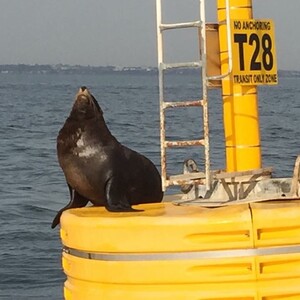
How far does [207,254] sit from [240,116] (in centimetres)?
174

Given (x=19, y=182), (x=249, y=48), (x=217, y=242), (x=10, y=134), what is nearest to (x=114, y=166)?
(x=249, y=48)

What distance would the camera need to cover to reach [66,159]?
7.93 m

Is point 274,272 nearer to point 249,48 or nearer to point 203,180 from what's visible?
point 203,180

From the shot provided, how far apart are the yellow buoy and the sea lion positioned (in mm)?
1179

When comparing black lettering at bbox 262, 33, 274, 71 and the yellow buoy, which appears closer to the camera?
the yellow buoy

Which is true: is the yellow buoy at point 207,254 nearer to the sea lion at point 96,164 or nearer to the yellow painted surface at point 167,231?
the yellow painted surface at point 167,231

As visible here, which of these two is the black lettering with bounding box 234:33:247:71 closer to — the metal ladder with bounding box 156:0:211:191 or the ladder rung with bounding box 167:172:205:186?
the metal ladder with bounding box 156:0:211:191

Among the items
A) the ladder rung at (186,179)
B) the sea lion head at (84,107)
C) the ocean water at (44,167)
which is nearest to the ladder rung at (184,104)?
the ladder rung at (186,179)

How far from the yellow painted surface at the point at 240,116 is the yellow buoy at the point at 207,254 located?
4.56 feet

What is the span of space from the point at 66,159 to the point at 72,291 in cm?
142

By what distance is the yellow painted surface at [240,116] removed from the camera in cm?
770

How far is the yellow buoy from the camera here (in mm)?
6207

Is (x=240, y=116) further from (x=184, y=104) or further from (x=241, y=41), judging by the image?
(x=184, y=104)

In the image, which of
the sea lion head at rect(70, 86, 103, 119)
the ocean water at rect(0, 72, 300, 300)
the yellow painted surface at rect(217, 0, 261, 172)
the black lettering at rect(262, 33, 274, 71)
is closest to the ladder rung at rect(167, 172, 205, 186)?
the yellow painted surface at rect(217, 0, 261, 172)
